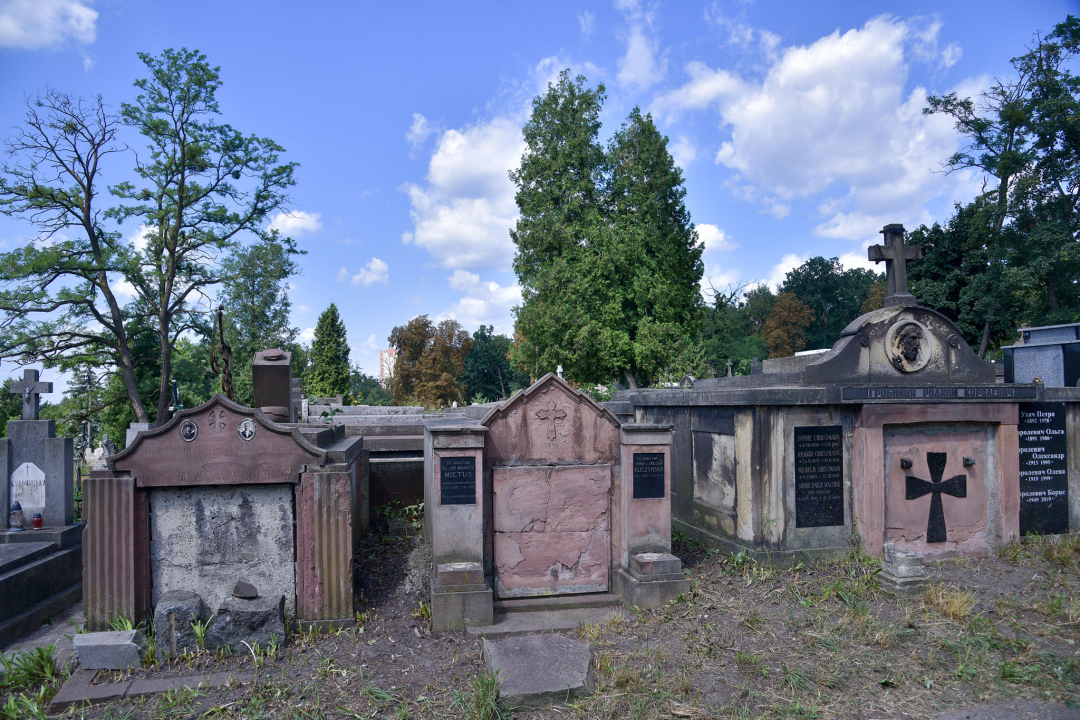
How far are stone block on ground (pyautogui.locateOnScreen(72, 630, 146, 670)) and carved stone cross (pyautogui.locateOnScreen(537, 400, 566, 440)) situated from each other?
393 centimetres

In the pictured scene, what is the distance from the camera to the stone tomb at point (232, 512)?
5523 mm

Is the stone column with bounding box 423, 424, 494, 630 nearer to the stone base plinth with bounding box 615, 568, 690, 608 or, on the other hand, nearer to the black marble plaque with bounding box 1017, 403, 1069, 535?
the stone base plinth with bounding box 615, 568, 690, 608

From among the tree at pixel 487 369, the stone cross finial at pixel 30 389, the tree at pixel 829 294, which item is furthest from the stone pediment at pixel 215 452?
the tree at pixel 829 294

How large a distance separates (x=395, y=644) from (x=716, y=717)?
2.69 metres

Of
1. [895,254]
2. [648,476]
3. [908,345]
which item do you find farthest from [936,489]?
[648,476]

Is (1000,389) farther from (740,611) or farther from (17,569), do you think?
(17,569)

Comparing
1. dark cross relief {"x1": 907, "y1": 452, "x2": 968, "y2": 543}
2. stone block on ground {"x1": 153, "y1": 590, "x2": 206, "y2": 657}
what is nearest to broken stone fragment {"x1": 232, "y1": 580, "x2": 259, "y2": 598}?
stone block on ground {"x1": 153, "y1": 590, "x2": 206, "y2": 657}

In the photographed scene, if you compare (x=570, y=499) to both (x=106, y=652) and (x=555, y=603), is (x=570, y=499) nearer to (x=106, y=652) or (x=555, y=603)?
(x=555, y=603)

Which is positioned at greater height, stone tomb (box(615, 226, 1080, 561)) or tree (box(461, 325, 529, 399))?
tree (box(461, 325, 529, 399))

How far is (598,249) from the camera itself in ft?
74.8

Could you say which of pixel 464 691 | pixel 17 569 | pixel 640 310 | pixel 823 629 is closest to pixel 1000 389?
pixel 823 629

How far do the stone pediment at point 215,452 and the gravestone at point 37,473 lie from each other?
10.2ft

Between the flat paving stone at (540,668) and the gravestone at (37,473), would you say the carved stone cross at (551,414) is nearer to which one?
the flat paving stone at (540,668)

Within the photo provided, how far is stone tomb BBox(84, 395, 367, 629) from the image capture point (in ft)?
18.1
